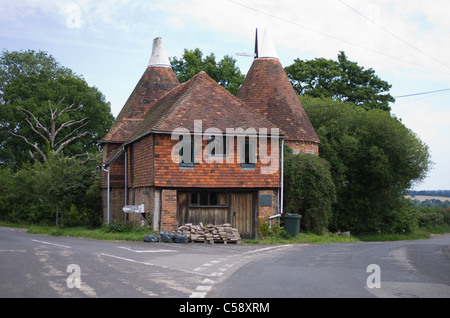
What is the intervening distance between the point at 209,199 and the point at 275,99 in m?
10.4

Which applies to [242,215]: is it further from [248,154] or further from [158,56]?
[158,56]

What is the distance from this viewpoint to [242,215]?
24875 millimetres

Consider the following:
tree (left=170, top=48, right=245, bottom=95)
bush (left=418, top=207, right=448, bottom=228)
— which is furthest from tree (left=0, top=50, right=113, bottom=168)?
bush (left=418, top=207, right=448, bottom=228)

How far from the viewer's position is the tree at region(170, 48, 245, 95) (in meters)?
51.1

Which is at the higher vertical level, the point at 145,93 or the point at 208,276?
the point at 145,93

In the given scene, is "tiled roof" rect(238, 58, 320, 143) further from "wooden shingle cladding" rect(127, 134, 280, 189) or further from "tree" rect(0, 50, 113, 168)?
"tree" rect(0, 50, 113, 168)

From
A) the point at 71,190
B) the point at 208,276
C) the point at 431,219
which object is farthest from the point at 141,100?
the point at 431,219

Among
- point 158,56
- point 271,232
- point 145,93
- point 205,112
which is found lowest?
point 271,232

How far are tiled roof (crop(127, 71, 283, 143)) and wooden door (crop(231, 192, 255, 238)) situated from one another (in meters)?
3.24

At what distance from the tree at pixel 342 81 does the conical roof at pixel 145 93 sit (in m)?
20.3

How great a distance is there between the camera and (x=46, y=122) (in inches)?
2164

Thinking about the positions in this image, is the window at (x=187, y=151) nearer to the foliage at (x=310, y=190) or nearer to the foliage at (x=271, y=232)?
the foliage at (x=271, y=232)

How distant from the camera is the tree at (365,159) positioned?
119ft

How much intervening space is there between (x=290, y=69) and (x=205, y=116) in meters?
30.8
